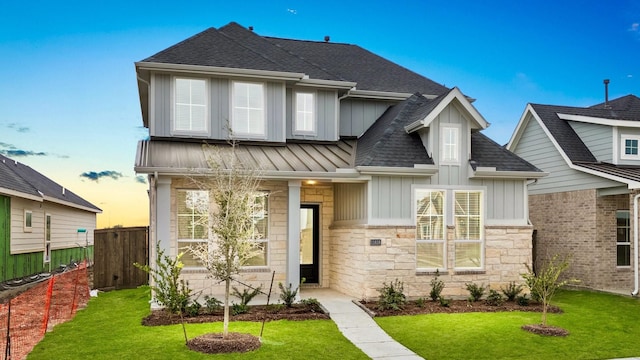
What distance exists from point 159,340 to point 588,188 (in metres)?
13.6

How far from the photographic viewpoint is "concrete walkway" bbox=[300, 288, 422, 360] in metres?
8.62

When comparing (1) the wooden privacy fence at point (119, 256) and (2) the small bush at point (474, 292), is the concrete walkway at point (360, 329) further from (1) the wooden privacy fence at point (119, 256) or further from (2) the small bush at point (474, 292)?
(1) the wooden privacy fence at point (119, 256)

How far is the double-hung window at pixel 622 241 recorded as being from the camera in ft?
52.7

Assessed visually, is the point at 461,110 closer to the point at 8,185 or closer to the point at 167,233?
the point at 167,233

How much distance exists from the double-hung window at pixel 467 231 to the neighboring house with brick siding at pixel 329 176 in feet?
0.10

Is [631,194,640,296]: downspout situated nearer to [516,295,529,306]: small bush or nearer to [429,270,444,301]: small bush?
[516,295,529,306]: small bush

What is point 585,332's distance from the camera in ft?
33.3

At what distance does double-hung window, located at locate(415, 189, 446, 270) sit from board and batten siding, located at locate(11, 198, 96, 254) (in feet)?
45.9

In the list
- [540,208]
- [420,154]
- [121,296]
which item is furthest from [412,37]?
[121,296]

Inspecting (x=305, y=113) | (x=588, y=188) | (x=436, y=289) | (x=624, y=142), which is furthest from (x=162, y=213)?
(x=624, y=142)

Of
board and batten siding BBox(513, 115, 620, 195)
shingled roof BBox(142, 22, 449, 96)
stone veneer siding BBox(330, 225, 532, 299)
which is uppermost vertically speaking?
shingled roof BBox(142, 22, 449, 96)

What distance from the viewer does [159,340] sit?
869 centimetres

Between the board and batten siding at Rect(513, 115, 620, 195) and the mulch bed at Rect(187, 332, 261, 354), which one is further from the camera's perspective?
the board and batten siding at Rect(513, 115, 620, 195)

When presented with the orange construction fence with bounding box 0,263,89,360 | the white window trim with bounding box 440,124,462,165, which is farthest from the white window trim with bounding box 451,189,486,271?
the orange construction fence with bounding box 0,263,89,360
